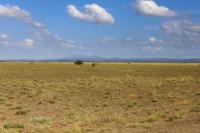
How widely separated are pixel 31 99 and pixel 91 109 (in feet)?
21.5

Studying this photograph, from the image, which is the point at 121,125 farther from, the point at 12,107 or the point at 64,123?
the point at 12,107

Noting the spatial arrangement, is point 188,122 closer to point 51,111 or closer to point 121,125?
point 121,125

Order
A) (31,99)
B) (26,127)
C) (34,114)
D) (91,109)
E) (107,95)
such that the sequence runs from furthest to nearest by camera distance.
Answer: (107,95), (31,99), (91,109), (34,114), (26,127)

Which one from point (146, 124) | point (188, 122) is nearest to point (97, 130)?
point (146, 124)

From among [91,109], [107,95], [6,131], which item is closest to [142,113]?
[91,109]

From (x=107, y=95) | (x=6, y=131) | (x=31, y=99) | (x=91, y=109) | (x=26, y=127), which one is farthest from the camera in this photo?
(x=107, y=95)

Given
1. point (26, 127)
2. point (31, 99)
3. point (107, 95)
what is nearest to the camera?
point (26, 127)

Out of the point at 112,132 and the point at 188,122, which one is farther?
the point at 188,122

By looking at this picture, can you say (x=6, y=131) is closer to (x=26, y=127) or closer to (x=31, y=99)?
(x=26, y=127)

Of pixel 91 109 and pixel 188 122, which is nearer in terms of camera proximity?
pixel 188 122

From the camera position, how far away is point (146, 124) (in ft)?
56.4

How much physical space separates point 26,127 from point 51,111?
19.9 ft

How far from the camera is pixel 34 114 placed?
71.1ft

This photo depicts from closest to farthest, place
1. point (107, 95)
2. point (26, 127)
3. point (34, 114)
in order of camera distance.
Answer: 1. point (26, 127)
2. point (34, 114)
3. point (107, 95)
